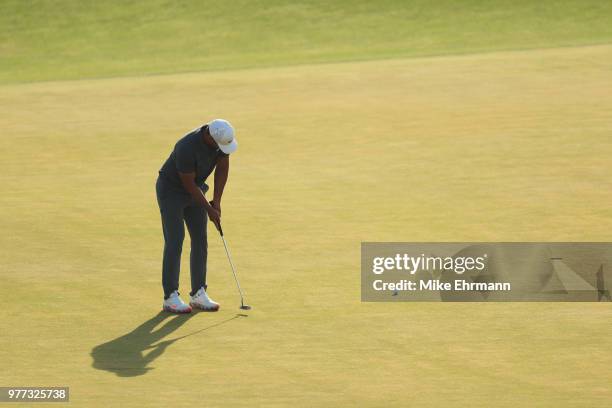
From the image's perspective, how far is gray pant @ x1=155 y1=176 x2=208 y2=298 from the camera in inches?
476

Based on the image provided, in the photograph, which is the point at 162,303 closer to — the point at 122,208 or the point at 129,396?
the point at 129,396

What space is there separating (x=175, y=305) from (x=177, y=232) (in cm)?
76

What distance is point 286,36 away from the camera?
31.9 meters

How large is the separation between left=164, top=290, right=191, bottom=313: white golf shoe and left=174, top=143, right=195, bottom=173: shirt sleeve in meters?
1.37

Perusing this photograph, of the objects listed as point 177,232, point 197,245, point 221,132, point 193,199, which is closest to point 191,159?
point 221,132

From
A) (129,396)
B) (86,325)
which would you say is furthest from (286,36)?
(129,396)

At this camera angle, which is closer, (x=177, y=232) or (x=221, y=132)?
(x=221, y=132)

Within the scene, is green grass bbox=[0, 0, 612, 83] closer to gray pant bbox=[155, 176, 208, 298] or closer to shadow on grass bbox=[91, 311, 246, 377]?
gray pant bbox=[155, 176, 208, 298]

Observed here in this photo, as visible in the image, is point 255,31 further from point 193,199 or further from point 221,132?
point 221,132

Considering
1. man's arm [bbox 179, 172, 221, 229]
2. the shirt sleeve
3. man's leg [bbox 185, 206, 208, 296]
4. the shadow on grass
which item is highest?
the shirt sleeve

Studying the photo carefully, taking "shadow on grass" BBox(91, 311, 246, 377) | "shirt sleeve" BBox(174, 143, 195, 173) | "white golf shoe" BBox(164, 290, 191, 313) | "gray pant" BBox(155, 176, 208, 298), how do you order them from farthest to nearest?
"white golf shoe" BBox(164, 290, 191, 313), "gray pant" BBox(155, 176, 208, 298), "shirt sleeve" BBox(174, 143, 195, 173), "shadow on grass" BBox(91, 311, 246, 377)

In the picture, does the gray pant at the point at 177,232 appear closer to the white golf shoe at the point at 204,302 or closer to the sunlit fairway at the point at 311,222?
the white golf shoe at the point at 204,302

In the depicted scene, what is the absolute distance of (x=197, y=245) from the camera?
1235 centimetres

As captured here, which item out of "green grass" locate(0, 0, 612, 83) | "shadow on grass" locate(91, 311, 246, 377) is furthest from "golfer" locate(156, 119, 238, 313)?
"green grass" locate(0, 0, 612, 83)
